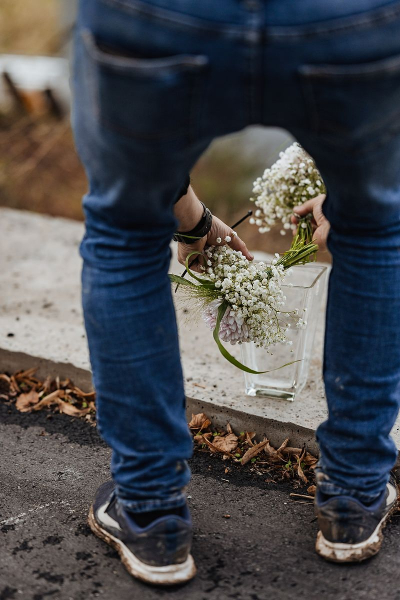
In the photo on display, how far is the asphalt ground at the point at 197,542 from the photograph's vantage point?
1.49 meters

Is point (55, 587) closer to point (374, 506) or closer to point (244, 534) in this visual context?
point (244, 534)

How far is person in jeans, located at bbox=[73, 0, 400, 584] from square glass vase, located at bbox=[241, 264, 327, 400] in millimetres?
674

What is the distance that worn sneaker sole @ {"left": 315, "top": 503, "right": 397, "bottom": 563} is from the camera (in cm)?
153

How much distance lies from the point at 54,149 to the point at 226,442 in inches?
210

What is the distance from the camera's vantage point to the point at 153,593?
1466 millimetres

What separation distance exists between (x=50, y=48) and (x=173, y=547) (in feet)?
28.4

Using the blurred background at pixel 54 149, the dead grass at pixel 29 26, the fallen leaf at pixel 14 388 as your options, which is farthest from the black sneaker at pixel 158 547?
the dead grass at pixel 29 26

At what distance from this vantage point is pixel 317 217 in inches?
78.7

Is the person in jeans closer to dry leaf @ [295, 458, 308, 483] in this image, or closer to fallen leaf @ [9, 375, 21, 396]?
dry leaf @ [295, 458, 308, 483]

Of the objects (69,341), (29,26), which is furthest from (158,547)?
(29,26)

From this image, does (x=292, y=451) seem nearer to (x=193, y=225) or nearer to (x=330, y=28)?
(x=193, y=225)

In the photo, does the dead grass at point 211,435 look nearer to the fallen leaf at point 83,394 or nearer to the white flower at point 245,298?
the fallen leaf at point 83,394

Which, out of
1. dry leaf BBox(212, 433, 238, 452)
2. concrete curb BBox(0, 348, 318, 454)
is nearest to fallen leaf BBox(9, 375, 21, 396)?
concrete curb BBox(0, 348, 318, 454)

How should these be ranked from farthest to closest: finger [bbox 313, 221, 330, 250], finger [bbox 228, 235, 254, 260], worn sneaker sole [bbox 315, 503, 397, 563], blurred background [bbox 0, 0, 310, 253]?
blurred background [bbox 0, 0, 310, 253]
finger [bbox 228, 235, 254, 260]
finger [bbox 313, 221, 330, 250]
worn sneaker sole [bbox 315, 503, 397, 563]
